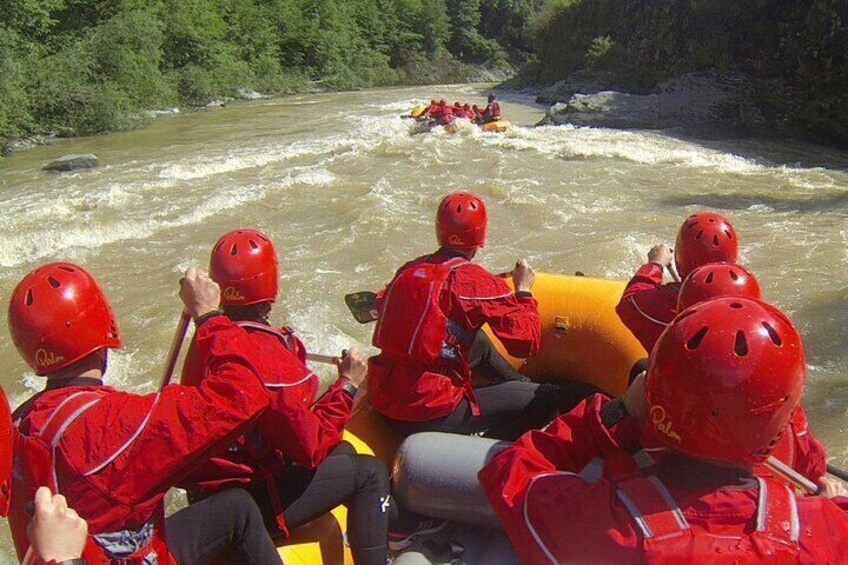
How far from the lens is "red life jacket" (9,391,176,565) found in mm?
1511

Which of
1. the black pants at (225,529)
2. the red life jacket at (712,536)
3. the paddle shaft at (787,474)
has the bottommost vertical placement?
the black pants at (225,529)

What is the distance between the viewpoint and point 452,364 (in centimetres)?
266

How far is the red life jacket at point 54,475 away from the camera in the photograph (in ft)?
4.96

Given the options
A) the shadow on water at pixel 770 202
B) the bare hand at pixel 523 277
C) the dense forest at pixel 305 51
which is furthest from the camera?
the dense forest at pixel 305 51

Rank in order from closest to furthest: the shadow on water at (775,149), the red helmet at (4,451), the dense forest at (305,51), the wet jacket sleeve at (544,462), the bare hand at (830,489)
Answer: the red helmet at (4,451)
the wet jacket sleeve at (544,462)
the bare hand at (830,489)
the shadow on water at (775,149)
the dense forest at (305,51)

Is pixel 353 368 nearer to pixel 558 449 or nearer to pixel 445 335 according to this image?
pixel 445 335

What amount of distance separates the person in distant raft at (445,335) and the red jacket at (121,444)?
101 cm

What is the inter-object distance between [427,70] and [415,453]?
4641cm

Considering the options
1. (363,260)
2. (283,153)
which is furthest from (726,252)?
(283,153)

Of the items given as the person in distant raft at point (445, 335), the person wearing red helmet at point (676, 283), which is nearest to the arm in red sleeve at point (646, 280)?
the person wearing red helmet at point (676, 283)

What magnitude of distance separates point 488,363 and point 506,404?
0.26 metres

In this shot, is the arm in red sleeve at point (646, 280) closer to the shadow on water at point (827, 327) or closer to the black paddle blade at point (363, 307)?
the black paddle blade at point (363, 307)

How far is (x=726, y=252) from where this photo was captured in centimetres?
285

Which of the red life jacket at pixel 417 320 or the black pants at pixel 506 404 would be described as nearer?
the red life jacket at pixel 417 320
